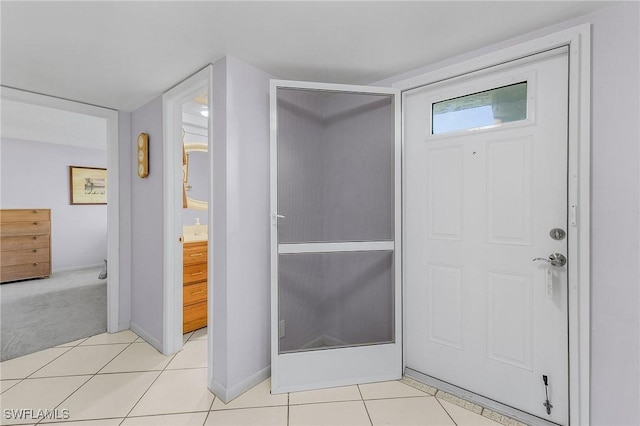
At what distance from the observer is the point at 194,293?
295 centimetres

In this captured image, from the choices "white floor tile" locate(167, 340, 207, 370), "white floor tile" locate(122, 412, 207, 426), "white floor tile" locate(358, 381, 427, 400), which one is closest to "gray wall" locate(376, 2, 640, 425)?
"white floor tile" locate(358, 381, 427, 400)

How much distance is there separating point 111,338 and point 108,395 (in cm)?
105

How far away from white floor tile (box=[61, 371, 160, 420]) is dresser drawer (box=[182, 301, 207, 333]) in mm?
714

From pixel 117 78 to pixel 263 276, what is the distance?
184 cm

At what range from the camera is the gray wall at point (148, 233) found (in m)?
2.57

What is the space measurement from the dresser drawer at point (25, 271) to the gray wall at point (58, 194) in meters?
0.34

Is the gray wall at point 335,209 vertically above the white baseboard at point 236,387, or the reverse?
the gray wall at point 335,209

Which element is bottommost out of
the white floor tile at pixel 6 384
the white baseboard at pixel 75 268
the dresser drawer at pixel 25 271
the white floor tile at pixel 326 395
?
the white floor tile at pixel 6 384

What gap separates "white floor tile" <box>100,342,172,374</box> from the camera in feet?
7.46

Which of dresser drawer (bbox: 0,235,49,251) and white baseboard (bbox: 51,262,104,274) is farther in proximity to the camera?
Result: white baseboard (bbox: 51,262,104,274)

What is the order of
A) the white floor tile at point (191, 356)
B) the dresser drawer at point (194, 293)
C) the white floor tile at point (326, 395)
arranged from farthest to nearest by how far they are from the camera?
the dresser drawer at point (194, 293) → the white floor tile at point (191, 356) → the white floor tile at point (326, 395)

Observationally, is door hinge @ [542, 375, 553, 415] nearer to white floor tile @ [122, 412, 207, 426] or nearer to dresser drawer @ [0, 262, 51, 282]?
white floor tile @ [122, 412, 207, 426]

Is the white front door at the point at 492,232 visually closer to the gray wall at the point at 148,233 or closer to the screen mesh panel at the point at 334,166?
the screen mesh panel at the point at 334,166

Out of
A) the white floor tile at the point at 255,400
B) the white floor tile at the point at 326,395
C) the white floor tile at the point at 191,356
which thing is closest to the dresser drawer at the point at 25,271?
the white floor tile at the point at 191,356
